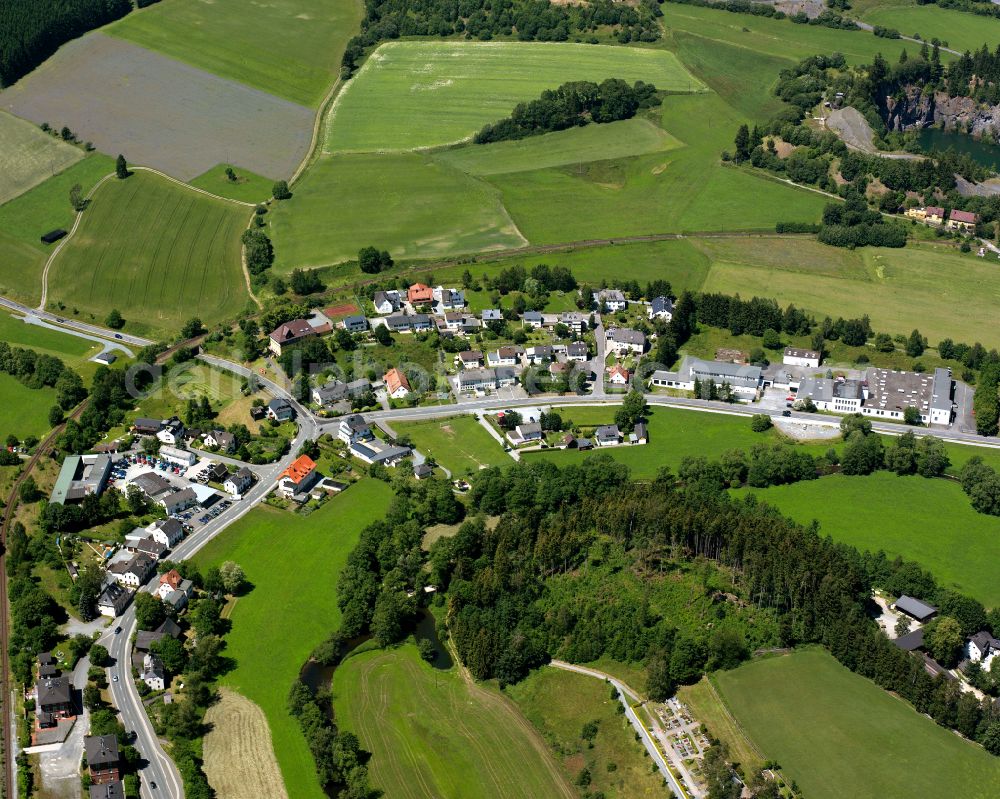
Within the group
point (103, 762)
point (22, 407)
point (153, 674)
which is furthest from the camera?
point (22, 407)

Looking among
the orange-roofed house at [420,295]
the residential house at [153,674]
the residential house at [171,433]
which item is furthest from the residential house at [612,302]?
the residential house at [153,674]

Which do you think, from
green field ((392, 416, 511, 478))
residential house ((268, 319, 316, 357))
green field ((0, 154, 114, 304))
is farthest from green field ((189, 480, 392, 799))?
green field ((0, 154, 114, 304))

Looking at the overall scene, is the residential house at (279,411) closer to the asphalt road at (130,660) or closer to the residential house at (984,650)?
the asphalt road at (130,660)

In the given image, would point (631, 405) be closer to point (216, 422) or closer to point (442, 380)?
point (442, 380)

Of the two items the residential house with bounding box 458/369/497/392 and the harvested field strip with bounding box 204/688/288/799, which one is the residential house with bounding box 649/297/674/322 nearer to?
the residential house with bounding box 458/369/497/392

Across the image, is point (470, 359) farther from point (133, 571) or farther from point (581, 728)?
point (581, 728)

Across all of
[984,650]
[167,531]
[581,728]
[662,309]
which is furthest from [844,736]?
[662,309]

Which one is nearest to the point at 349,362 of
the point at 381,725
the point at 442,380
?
the point at 442,380
